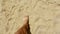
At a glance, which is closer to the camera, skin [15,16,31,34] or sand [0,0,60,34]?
skin [15,16,31,34]

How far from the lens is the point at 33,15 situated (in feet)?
5.56

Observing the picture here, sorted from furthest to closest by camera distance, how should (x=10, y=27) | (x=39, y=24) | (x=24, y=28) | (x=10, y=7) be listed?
(x=10, y=7) < (x=10, y=27) < (x=39, y=24) < (x=24, y=28)

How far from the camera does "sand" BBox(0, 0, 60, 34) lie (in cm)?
155

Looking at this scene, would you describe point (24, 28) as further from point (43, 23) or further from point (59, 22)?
point (59, 22)

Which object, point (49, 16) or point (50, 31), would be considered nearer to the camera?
point (50, 31)

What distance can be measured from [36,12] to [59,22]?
1.00ft

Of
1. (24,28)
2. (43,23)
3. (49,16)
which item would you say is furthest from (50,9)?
(24,28)

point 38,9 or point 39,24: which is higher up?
point 38,9

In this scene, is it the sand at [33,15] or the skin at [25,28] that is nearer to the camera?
the skin at [25,28]

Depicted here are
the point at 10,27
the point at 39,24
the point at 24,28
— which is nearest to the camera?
the point at 24,28

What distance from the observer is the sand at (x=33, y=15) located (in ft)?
5.09

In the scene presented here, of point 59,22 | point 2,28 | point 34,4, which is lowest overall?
point 2,28

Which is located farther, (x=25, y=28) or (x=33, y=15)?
(x=33, y=15)

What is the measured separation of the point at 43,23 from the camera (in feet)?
5.18
